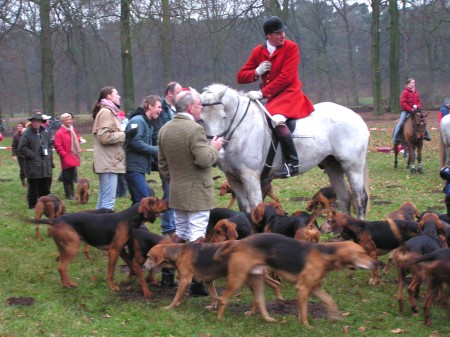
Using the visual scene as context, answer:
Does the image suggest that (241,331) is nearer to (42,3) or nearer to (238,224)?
(238,224)

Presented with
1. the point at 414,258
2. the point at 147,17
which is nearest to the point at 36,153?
the point at 414,258

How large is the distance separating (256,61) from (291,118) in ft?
3.24

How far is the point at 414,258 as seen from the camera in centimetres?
618

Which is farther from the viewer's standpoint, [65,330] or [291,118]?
[291,118]

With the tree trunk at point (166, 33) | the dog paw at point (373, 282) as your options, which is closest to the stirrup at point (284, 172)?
the dog paw at point (373, 282)

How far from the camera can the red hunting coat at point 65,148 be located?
1357 centimetres

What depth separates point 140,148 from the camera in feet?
28.4

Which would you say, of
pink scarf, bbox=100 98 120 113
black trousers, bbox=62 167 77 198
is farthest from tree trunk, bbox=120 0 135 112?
pink scarf, bbox=100 98 120 113

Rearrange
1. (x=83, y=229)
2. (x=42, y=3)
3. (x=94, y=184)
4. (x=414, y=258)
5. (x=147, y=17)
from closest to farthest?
(x=414, y=258) < (x=83, y=229) < (x=94, y=184) < (x=147, y=17) < (x=42, y=3)

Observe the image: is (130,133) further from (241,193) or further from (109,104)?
(241,193)

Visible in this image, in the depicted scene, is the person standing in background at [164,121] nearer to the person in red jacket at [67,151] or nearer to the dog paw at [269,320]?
the dog paw at [269,320]

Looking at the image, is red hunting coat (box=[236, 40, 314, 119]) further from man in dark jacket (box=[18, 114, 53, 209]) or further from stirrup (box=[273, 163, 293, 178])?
man in dark jacket (box=[18, 114, 53, 209])

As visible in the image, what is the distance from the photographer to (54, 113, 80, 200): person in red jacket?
13.6m

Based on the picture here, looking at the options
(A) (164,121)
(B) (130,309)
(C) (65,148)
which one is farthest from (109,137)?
(C) (65,148)
